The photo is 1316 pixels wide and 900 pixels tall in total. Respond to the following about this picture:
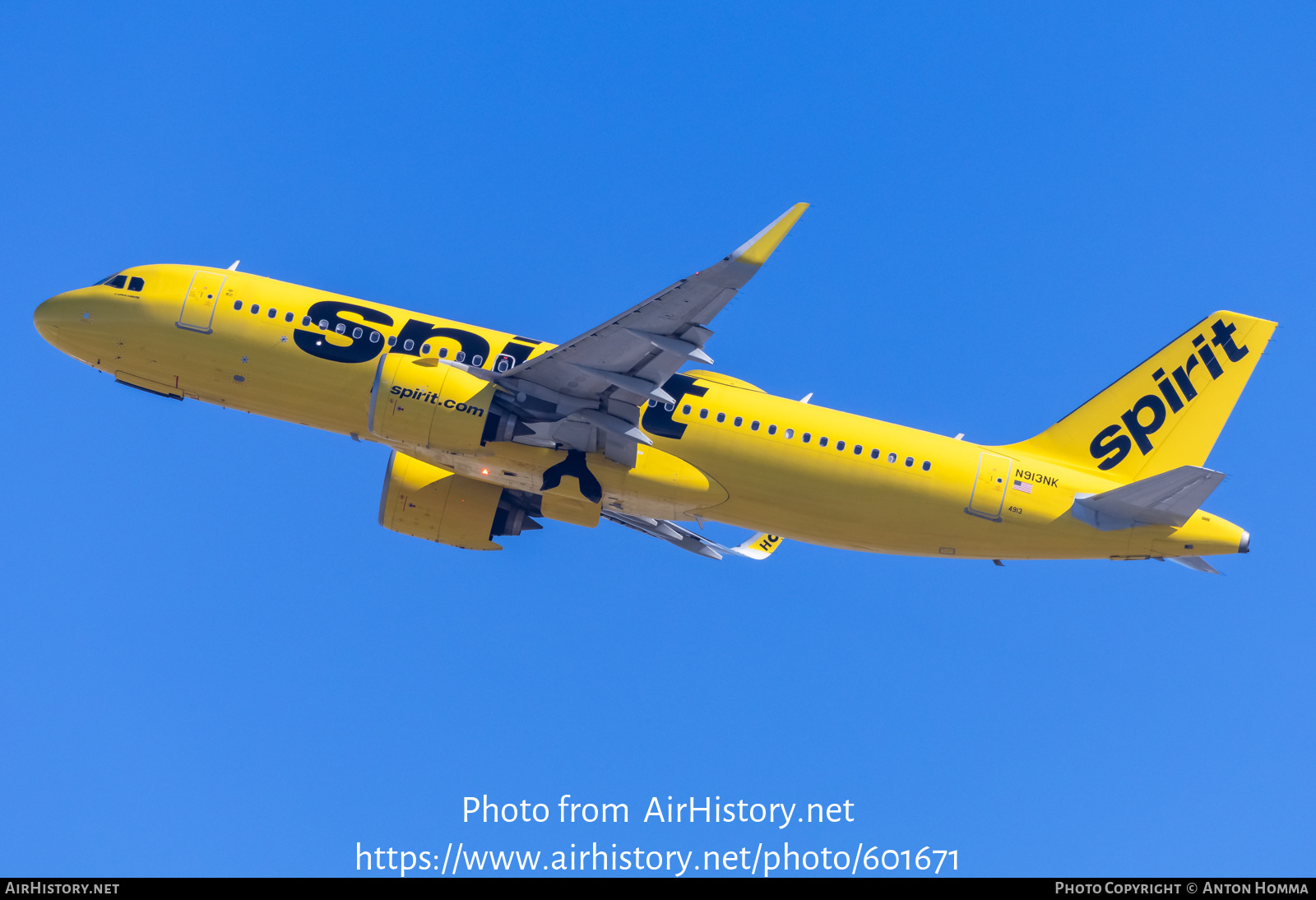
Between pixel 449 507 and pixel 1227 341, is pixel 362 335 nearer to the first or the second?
pixel 449 507

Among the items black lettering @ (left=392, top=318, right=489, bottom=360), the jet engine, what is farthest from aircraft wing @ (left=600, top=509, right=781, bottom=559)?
black lettering @ (left=392, top=318, right=489, bottom=360)

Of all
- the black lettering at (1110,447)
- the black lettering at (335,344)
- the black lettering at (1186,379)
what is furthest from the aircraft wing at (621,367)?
the black lettering at (1186,379)

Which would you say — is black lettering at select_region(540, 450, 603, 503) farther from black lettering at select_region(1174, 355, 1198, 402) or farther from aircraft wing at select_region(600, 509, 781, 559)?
black lettering at select_region(1174, 355, 1198, 402)

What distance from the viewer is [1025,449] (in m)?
36.5

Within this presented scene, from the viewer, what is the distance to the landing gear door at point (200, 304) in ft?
115

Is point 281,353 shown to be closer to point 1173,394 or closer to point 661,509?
point 661,509

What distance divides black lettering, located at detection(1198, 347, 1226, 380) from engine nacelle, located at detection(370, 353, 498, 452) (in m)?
19.6

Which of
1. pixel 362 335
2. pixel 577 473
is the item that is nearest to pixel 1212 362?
pixel 577 473

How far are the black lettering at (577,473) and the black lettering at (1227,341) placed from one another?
17710 millimetres

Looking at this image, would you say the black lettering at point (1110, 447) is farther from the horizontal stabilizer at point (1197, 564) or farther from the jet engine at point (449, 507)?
the jet engine at point (449, 507)

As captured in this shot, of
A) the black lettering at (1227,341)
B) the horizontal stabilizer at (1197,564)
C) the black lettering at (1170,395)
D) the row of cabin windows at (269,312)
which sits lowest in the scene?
the horizontal stabilizer at (1197,564)

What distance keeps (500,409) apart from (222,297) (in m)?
8.48

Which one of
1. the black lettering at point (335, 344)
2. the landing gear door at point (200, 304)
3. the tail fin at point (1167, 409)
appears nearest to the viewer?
the black lettering at point (335, 344)

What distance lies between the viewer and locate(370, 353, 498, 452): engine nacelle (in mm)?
33125
